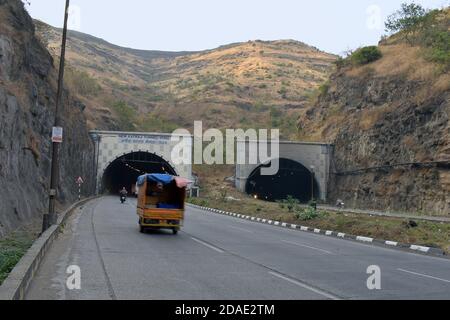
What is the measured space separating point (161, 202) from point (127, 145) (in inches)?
1727

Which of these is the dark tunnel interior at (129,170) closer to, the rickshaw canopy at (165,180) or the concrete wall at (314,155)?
the concrete wall at (314,155)

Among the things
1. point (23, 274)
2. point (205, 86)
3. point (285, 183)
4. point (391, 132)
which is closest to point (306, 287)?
point (23, 274)

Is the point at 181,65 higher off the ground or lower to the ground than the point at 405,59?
higher

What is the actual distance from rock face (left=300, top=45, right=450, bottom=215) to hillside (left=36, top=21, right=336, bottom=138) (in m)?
28.2

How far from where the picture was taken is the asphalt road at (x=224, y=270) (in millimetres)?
9492

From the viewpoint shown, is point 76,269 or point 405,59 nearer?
point 76,269

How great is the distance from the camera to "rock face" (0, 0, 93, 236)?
20.8 meters

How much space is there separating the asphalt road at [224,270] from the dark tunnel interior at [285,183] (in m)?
45.6

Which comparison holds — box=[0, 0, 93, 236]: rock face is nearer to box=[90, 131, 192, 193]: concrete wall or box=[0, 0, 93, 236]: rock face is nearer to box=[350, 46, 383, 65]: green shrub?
box=[90, 131, 192, 193]: concrete wall

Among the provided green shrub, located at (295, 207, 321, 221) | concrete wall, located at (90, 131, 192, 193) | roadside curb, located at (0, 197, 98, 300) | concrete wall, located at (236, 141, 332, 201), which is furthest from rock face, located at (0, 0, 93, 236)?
concrete wall, located at (236, 141, 332, 201)
